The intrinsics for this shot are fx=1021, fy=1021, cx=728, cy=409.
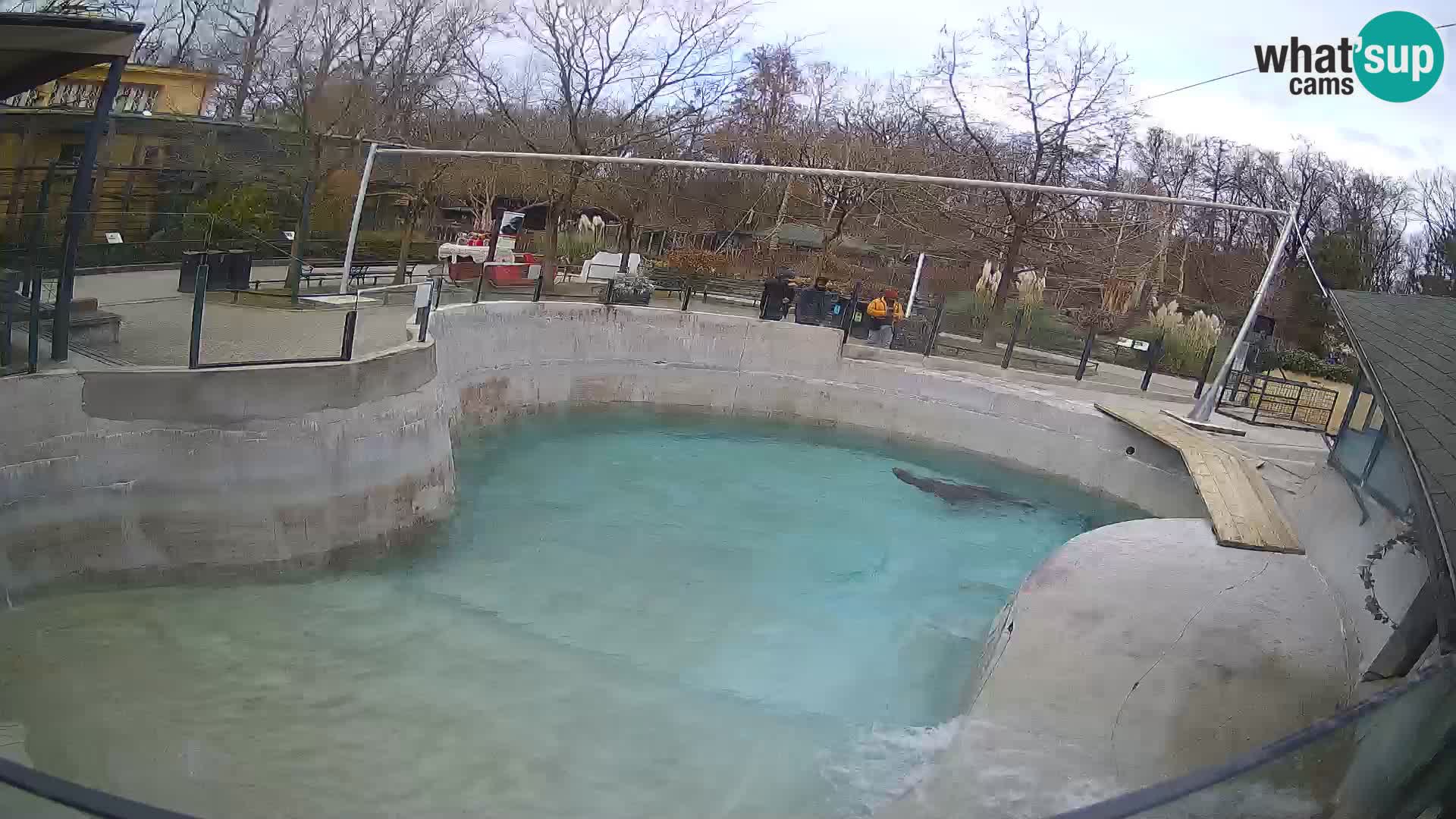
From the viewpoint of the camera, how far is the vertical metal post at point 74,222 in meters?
8.76

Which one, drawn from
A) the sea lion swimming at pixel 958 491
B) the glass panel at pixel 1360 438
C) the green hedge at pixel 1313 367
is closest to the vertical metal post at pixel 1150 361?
the sea lion swimming at pixel 958 491

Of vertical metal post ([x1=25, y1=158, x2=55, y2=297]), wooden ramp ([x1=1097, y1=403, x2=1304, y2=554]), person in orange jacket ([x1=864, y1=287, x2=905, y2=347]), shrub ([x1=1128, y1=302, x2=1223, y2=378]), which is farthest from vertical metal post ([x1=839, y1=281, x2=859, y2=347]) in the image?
vertical metal post ([x1=25, y1=158, x2=55, y2=297])

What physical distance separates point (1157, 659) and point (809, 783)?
257cm

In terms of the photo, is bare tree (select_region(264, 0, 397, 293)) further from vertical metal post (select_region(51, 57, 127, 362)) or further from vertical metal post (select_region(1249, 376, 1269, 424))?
vertical metal post (select_region(1249, 376, 1269, 424))

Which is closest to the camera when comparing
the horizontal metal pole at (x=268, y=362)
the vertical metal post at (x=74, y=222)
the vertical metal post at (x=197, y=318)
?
the vertical metal post at (x=74, y=222)

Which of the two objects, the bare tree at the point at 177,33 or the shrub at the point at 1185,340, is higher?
A: the bare tree at the point at 177,33

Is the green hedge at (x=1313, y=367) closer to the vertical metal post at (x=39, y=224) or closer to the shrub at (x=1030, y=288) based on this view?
the shrub at (x=1030, y=288)

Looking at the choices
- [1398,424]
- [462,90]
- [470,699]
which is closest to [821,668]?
[470,699]

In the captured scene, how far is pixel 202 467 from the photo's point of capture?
365 inches

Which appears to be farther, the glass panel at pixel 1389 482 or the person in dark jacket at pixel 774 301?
the person in dark jacket at pixel 774 301

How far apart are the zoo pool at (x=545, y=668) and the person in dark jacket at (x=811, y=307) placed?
19.6 feet

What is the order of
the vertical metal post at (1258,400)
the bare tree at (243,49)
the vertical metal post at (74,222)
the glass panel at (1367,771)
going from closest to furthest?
the glass panel at (1367,771) < the vertical metal post at (74,222) < the bare tree at (243,49) < the vertical metal post at (1258,400)

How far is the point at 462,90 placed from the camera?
80.6 feet

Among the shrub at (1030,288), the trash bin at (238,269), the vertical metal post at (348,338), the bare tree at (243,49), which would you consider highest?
the bare tree at (243,49)
